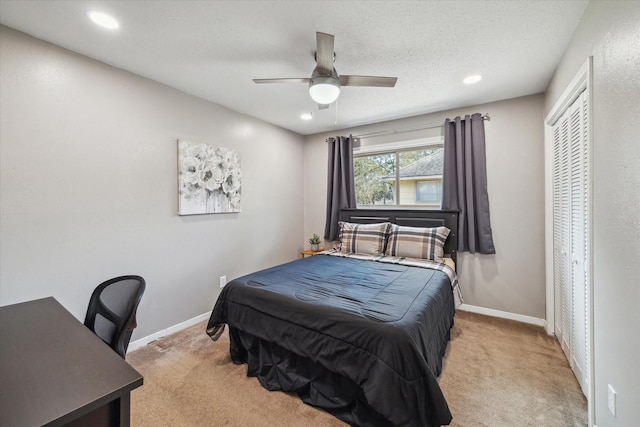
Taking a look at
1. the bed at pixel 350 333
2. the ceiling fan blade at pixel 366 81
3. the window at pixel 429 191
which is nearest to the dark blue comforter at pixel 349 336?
the bed at pixel 350 333

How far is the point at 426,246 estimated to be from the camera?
3029 millimetres

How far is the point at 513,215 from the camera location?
117 inches

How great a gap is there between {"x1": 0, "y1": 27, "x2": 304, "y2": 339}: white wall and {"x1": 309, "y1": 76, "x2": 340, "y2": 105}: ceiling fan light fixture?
165 centimetres

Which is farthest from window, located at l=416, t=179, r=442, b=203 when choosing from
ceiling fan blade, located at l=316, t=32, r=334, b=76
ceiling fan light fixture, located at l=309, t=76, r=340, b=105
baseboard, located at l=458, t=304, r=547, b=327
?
ceiling fan blade, located at l=316, t=32, r=334, b=76

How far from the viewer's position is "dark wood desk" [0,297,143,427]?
28.2 inches

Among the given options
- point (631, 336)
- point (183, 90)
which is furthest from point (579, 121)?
point (183, 90)

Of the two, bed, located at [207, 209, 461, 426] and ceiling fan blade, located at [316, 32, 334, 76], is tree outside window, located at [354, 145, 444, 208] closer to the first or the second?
bed, located at [207, 209, 461, 426]

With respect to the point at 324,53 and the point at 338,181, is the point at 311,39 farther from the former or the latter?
the point at 338,181

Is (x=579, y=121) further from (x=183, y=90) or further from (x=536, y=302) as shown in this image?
(x=183, y=90)

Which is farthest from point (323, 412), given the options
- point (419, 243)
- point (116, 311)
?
point (419, 243)

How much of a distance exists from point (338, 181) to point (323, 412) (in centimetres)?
298

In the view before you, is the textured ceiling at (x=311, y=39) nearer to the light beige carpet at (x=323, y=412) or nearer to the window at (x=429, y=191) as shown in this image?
the window at (x=429, y=191)

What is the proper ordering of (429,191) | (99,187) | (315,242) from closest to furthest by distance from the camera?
(99,187) → (429,191) → (315,242)

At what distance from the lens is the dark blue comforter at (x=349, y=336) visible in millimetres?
1357
